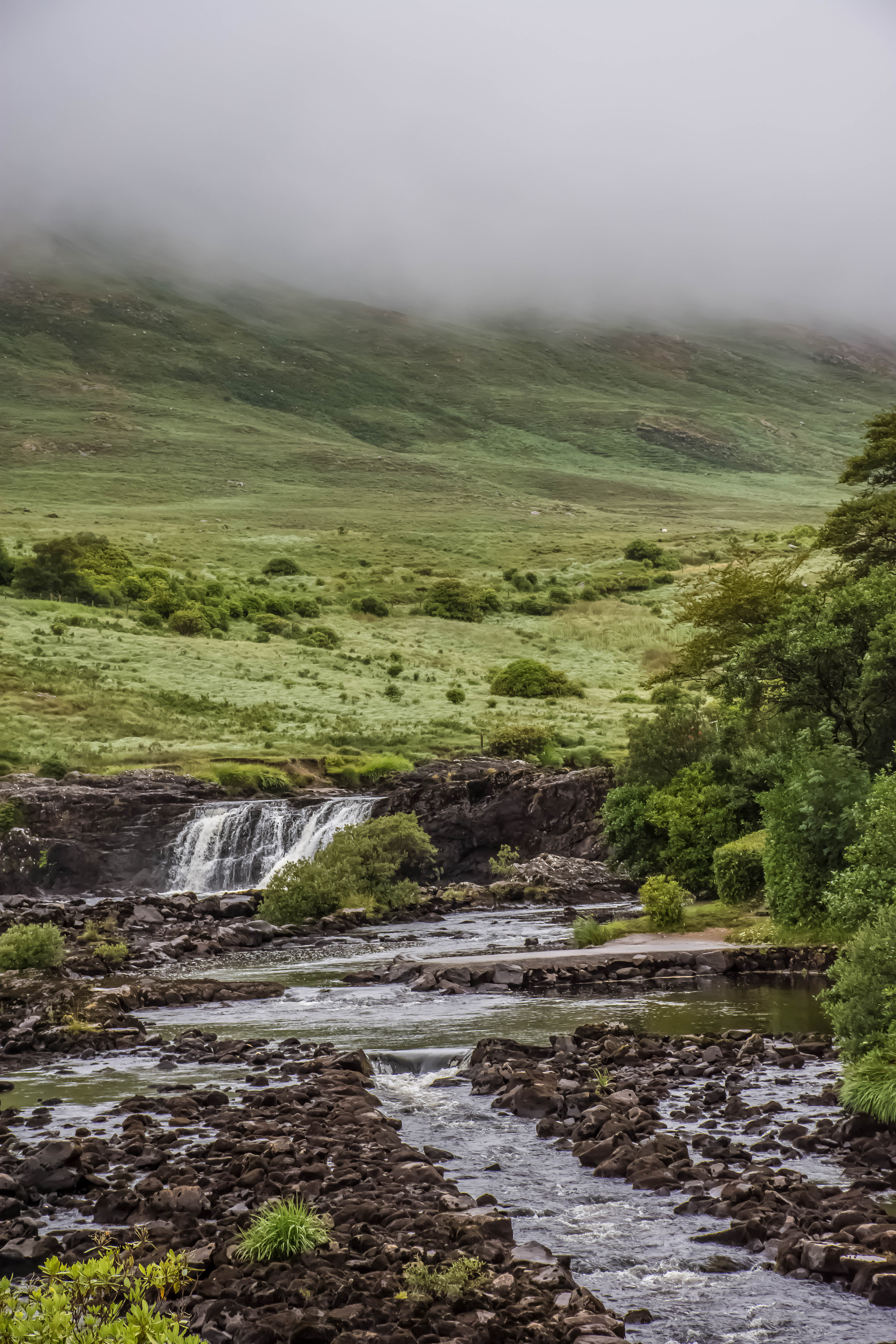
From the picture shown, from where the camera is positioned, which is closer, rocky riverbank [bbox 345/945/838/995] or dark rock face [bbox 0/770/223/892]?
rocky riverbank [bbox 345/945/838/995]

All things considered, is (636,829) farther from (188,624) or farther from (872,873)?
(188,624)

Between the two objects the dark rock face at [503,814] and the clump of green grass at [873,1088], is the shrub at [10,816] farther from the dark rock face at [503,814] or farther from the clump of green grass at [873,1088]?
the clump of green grass at [873,1088]

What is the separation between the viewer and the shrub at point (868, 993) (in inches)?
579

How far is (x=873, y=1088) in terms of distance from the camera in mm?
13812

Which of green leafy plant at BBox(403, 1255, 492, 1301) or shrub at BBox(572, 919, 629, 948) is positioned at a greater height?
green leafy plant at BBox(403, 1255, 492, 1301)

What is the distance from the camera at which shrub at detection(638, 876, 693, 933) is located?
107 ft

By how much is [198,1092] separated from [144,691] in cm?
6173

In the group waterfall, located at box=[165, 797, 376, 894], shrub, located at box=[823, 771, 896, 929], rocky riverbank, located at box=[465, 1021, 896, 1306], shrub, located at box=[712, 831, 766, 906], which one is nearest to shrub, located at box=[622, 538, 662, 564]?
waterfall, located at box=[165, 797, 376, 894]

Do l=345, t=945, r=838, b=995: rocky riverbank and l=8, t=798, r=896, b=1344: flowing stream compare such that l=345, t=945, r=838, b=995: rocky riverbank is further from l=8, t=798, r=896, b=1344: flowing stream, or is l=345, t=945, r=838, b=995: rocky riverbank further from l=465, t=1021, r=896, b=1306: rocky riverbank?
l=465, t=1021, r=896, b=1306: rocky riverbank

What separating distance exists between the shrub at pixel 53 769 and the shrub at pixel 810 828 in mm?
41898

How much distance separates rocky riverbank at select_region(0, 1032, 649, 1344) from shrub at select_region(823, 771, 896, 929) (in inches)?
316

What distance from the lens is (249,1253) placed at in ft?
33.8

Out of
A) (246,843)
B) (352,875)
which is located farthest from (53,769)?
(352,875)

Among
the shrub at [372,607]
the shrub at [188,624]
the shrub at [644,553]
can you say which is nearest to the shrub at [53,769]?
the shrub at [188,624]
